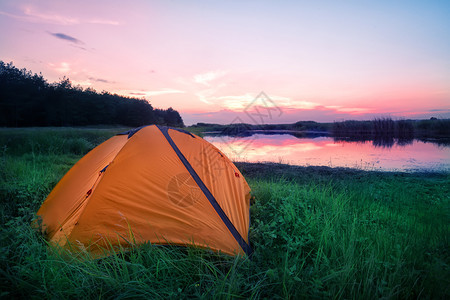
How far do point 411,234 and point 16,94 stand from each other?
145ft

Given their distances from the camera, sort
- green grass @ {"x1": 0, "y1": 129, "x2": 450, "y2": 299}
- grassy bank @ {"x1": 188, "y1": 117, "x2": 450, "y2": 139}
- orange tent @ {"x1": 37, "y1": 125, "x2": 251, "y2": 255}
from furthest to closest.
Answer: grassy bank @ {"x1": 188, "y1": 117, "x2": 450, "y2": 139}, orange tent @ {"x1": 37, "y1": 125, "x2": 251, "y2": 255}, green grass @ {"x1": 0, "y1": 129, "x2": 450, "y2": 299}

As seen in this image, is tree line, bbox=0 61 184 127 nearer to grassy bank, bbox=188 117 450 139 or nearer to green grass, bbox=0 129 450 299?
grassy bank, bbox=188 117 450 139

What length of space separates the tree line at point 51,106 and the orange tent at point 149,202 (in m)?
38.6

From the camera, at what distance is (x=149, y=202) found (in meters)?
2.79

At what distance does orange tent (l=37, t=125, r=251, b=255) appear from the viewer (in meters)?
2.54

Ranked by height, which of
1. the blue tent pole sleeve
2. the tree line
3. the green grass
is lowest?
the green grass

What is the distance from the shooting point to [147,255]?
2.29 meters

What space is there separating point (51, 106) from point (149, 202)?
138ft

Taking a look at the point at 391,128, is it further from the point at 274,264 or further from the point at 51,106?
the point at 51,106

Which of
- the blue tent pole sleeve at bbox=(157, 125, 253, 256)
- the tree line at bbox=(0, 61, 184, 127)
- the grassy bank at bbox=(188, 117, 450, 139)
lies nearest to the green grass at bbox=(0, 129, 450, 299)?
the blue tent pole sleeve at bbox=(157, 125, 253, 256)

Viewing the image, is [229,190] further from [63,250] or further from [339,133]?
[339,133]

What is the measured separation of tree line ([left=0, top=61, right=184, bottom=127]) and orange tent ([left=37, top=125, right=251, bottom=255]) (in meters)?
38.6

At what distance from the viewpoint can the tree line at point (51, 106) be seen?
3009 cm

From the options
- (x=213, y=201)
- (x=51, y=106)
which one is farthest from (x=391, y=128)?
(x=51, y=106)
